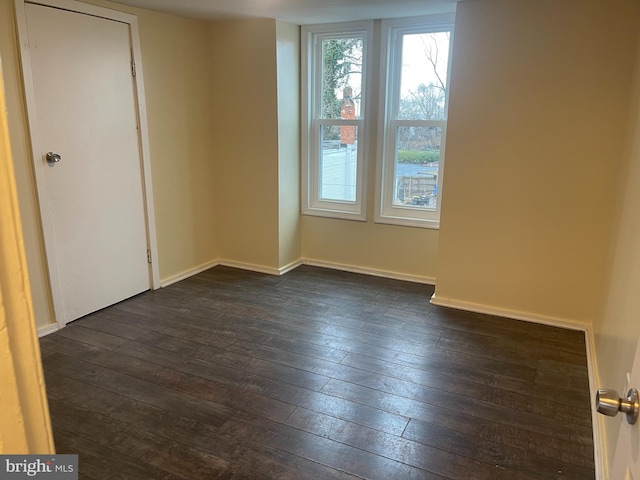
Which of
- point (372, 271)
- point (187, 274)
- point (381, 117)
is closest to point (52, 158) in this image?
point (187, 274)

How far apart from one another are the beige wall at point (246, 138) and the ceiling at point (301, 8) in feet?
0.80

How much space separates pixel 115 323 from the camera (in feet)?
10.8

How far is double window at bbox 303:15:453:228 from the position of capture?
12.6 ft

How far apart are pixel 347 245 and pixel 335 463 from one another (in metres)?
2.62

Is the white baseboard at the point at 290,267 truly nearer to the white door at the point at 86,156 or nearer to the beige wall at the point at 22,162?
the white door at the point at 86,156

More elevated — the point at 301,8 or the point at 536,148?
the point at 301,8

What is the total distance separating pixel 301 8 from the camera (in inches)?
134

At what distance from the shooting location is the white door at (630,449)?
79 centimetres

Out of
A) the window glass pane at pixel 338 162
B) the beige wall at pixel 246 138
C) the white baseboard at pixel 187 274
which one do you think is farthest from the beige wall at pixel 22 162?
the window glass pane at pixel 338 162

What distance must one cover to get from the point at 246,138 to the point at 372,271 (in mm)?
1654

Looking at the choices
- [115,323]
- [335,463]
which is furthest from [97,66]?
[335,463]

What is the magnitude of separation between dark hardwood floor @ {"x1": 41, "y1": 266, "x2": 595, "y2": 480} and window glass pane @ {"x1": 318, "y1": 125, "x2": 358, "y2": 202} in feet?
3.76

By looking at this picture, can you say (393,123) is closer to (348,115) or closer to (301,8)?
(348,115)

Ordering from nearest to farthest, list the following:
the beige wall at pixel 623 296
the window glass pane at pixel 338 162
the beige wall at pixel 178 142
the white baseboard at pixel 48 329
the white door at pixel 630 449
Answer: the white door at pixel 630 449, the beige wall at pixel 623 296, the white baseboard at pixel 48 329, the beige wall at pixel 178 142, the window glass pane at pixel 338 162
